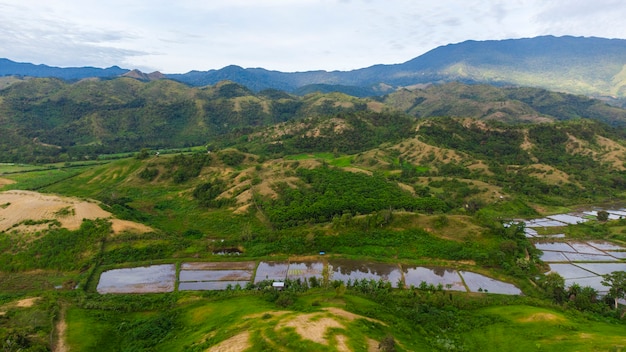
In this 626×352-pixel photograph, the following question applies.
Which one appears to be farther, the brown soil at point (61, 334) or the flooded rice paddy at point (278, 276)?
the flooded rice paddy at point (278, 276)

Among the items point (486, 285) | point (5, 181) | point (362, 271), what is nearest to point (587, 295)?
point (486, 285)

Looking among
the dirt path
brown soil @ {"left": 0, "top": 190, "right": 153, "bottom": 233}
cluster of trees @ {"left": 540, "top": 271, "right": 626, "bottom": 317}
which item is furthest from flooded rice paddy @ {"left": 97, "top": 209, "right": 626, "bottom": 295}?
brown soil @ {"left": 0, "top": 190, "right": 153, "bottom": 233}

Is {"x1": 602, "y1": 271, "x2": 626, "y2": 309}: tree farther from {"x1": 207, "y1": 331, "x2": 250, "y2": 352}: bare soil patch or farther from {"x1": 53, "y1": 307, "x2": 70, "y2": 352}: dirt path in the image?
{"x1": 53, "y1": 307, "x2": 70, "y2": 352}: dirt path

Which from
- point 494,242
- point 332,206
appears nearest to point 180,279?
point 332,206

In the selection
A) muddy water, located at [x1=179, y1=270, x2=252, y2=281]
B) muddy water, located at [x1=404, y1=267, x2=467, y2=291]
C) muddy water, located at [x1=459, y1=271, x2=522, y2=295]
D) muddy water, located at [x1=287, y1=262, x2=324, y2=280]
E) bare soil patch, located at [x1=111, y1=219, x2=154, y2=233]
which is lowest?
muddy water, located at [x1=179, y1=270, x2=252, y2=281]

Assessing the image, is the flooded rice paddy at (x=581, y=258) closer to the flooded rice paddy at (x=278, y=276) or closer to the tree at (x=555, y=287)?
the tree at (x=555, y=287)

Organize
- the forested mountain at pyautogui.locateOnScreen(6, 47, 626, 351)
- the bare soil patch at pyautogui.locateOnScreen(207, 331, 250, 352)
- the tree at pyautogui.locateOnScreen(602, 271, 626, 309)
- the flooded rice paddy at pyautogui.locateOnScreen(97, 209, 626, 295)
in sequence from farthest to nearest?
1. the flooded rice paddy at pyautogui.locateOnScreen(97, 209, 626, 295)
2. the tree at pyautogui.locateOnScreen(602, 271, 626, 309)
3. the forested mountain at pyautogui.locateOnScreen(6, 47, 626, 351)
4. the bare soil patch at pyautogui.locateOnScreen(207, 331, 250, 352)

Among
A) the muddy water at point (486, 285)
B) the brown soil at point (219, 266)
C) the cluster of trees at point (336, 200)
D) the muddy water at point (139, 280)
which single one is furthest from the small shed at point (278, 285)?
the muddy water at point (486, 285)

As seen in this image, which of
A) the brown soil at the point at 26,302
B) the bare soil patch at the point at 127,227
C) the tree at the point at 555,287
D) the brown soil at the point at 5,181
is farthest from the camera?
the brown soil at the point at 5,181
